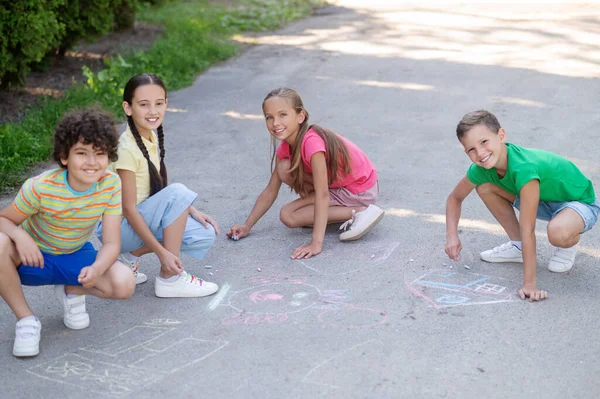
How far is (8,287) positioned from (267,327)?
104cm

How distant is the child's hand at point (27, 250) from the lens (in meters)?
2.99

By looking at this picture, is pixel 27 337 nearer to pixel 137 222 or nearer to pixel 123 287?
pixel 123 287

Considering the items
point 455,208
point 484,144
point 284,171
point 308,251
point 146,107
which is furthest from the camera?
point 284,171

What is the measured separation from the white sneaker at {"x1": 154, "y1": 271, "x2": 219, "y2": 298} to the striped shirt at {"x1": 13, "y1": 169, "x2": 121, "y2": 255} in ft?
1.49

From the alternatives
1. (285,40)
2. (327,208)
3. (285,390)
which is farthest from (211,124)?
(285,390)

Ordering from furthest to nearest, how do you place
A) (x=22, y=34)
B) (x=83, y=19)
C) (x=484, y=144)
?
(x=83, y=19)
(x=22, y=34)
(x=484, y=144)

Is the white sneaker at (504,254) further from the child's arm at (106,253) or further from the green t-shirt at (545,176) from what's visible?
the child's arm at (106,253)

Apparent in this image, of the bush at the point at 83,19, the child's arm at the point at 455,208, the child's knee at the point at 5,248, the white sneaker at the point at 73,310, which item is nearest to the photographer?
the child's knee at the point at 5,248

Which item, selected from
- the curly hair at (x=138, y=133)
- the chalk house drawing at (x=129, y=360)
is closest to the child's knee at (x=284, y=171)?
the curly hair at (x=138, y=133)

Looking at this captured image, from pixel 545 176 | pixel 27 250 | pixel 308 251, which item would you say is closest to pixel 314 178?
pixel 308 251

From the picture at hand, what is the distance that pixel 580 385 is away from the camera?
2.70 meters

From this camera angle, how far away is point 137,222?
11.2 feet

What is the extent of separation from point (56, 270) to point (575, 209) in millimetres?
2290

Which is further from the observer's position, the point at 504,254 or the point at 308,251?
the point at 308,251
